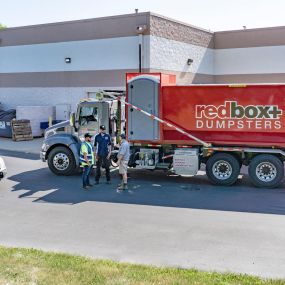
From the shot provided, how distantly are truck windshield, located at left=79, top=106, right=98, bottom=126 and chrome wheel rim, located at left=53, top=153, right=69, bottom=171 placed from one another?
1.24 m

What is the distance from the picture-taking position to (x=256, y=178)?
13.6 metres

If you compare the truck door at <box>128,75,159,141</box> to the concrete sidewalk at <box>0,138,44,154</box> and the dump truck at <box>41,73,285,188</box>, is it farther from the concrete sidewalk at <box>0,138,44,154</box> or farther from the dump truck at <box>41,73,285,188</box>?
the concrete sidewalk at <box>0,138,44,154</box>

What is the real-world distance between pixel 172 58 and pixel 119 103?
35.1ft

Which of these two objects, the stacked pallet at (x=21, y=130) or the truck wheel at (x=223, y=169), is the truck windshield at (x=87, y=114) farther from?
the stacked pallet at (x=21, y=130)

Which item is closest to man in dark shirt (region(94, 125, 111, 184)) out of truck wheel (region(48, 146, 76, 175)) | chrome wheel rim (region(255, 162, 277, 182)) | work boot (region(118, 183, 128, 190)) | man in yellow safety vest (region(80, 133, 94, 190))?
man in yellow safety vest (region(80, 133, 94, 190))

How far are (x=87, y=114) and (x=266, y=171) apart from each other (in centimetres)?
597

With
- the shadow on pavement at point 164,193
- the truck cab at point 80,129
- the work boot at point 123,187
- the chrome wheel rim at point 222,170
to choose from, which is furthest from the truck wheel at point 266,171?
the truck cab at point 80,129

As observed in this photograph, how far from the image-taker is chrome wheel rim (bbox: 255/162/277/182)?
13.5 metres

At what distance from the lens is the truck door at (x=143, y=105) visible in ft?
46.9

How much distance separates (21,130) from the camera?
81.4ft

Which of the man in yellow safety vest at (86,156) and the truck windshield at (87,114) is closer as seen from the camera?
the man in yellow safety vest at (86,156)

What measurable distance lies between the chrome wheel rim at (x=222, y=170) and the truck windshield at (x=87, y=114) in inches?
165

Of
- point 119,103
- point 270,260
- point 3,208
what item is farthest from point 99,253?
point 119,103

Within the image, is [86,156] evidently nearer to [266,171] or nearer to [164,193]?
[164,193]
